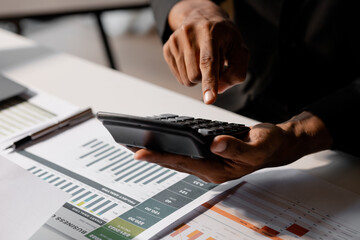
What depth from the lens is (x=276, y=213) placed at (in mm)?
640

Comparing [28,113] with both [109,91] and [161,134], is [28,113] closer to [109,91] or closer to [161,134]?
[109,91]

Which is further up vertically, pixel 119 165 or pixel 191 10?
pixel 191 10

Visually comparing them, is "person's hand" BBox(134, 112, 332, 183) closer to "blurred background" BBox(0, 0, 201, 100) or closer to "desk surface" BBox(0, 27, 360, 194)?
"desk surface" BBox(0, 27, 360, 194)

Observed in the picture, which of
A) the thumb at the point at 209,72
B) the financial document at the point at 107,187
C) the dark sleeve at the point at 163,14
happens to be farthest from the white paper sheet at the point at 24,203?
the dark sleeve at the point at 163,14

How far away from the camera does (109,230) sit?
0.61 m

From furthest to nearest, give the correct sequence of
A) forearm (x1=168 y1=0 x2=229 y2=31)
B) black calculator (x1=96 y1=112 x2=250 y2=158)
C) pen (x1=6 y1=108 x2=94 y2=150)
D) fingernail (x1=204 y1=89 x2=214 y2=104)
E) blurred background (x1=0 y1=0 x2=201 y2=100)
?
blurred background (x1=0 y1=0 x2=201 y2=100) < forearm (x1=168 y1=0 x2=229 y2=31) < pen (x1=6 y1=108 x2=94 y2=150) < fingernail (x1=204 y1=89 x2=214 y2=104) < black calculator (x1=96 y1=112 x2=250 y2=158)

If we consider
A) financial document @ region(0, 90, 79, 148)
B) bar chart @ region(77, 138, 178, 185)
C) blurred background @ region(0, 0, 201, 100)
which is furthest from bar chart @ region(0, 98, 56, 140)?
blurred background @ region(0, 0, 201, 100)

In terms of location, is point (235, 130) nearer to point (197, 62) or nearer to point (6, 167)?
point (197, 62)

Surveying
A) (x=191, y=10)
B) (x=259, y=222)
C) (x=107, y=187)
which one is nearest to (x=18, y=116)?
(x=107, y=187)

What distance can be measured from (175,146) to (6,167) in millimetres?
253

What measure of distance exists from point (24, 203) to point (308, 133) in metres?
0.42

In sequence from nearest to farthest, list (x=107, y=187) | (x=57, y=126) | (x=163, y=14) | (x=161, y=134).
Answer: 1. (x=161, y=134)
2. (x=107, y=187)
3. (x=57, y=126)
4. (x=163, y=14)

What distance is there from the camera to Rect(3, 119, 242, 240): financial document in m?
0.62

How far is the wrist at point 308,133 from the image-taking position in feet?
2.42
